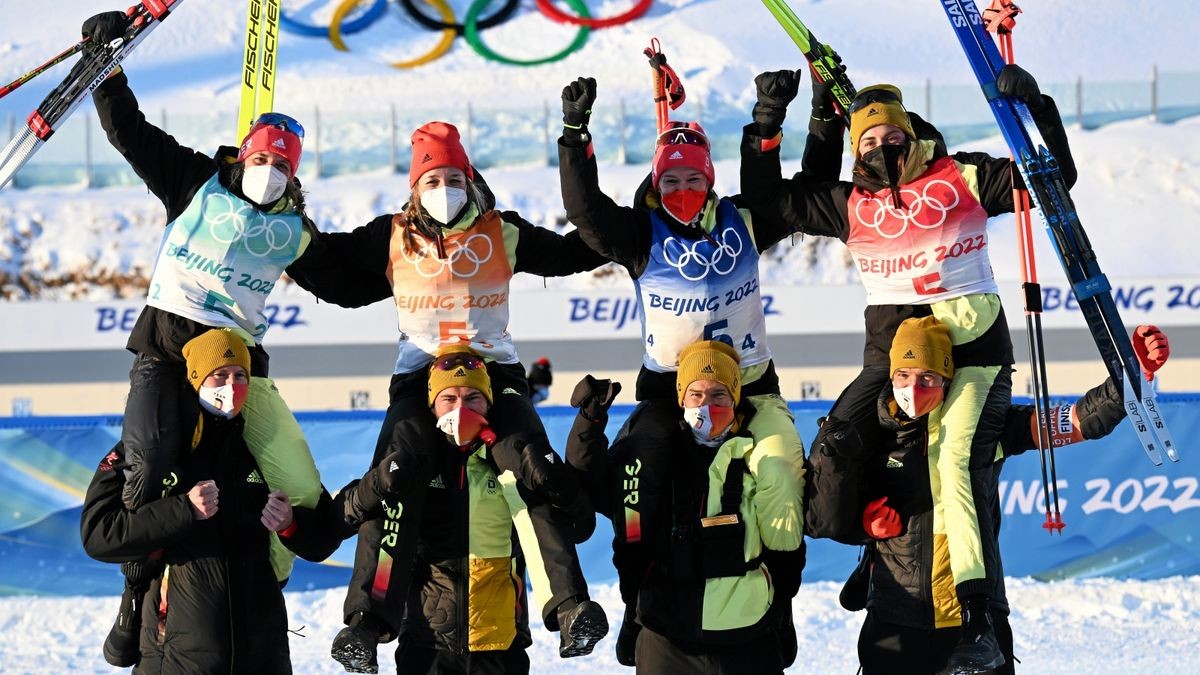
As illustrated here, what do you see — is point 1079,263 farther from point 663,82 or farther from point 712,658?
point 712,658

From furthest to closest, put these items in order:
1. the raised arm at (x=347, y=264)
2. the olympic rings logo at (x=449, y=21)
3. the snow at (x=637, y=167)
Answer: the olympic rings logo at (x=449, y=21)
the snow at (x=637, y=167)
the raised arm at (x=347, y=264)

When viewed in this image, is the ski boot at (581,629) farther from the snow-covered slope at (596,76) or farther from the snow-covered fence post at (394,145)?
the snow-covered fence post at (394,145)

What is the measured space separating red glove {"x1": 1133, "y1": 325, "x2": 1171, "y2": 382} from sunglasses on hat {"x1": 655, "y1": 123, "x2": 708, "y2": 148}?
71.5 inches

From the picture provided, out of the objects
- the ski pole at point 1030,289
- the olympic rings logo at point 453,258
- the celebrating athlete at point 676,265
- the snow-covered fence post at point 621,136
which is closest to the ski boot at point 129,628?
the olympic rings logo at point 453,258

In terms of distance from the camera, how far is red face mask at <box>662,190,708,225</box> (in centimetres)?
586

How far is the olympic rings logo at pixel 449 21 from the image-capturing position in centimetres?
3912

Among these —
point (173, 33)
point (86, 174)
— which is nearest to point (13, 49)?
point (173, 33)

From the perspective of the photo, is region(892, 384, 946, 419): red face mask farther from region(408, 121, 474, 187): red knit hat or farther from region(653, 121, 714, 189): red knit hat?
region(408, 121, 474, 187): red knit hat

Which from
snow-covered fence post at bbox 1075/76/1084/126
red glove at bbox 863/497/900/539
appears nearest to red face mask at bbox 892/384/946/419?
red glove at bbox 863/497/900/539

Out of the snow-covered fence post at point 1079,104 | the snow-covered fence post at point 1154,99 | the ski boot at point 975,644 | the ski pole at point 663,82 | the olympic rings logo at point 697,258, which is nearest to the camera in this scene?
the ski boot at point 975,644

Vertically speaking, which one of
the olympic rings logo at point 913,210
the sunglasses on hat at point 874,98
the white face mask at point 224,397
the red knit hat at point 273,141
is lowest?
the white face mask at point 224,397

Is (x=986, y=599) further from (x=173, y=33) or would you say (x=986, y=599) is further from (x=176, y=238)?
(x=173, y=33)

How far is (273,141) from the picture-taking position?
228 inches

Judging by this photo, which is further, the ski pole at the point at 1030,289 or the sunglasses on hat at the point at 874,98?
the sunglasses on hat at the point at 874,98
